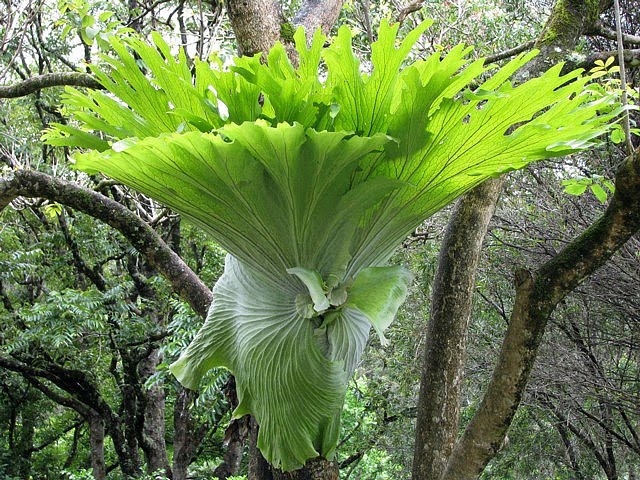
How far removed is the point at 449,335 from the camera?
4.10ft

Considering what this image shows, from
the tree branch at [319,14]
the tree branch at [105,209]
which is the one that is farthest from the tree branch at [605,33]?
the tree branch at [105,209]

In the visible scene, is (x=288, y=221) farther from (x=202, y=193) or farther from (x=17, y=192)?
(x=17, y=192)

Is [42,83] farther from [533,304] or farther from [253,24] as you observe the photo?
[533,304]

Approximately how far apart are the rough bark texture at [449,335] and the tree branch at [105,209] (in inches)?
21.0

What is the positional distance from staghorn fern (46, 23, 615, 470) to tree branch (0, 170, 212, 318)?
0.51 m

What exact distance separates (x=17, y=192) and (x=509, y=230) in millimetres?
2700

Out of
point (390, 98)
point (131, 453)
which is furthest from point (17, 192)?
point (131, 453)

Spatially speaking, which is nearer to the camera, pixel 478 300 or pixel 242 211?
pixel 242 211

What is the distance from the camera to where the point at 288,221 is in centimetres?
81

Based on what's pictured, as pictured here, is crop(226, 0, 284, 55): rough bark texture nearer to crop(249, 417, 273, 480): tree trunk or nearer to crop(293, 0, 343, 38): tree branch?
crop(293, 0, 343, 38): tree branch

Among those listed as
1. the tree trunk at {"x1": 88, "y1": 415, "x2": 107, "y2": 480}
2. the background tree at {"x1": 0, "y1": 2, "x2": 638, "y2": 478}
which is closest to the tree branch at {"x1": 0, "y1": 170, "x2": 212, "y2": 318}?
the background tree at {"x1": 0, "y1": 2, "x2": 638, "y2": 478}

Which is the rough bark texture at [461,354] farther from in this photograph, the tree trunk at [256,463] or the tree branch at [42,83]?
the tree branch at [42,83]

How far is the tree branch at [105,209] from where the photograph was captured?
1.43 meters

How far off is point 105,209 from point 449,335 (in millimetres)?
868
